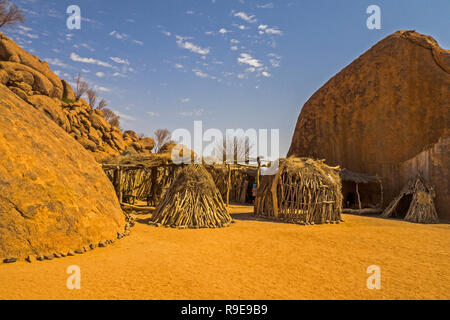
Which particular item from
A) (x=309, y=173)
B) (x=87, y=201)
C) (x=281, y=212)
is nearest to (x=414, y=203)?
(x=309, y=173)

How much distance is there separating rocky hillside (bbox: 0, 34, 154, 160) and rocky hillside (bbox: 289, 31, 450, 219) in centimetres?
1772

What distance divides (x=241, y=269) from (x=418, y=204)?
29.2 ft

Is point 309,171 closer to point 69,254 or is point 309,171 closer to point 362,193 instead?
point 362,193

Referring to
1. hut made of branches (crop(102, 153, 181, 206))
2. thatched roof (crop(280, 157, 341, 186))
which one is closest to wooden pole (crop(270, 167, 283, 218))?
thatched roof (crop(280, 157, 341, 186))

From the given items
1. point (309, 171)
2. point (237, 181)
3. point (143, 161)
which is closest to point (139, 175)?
point (143, 161)

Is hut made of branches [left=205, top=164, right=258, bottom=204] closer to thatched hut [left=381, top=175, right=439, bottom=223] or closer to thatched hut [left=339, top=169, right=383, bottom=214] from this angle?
thatched hut [left=339, top=169, right=383, bottom=214]

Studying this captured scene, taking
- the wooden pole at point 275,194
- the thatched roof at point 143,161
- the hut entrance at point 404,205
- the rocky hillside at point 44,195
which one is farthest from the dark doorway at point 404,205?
the rocky hillside at point 44,195

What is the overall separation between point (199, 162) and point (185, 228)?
2462 millimetres

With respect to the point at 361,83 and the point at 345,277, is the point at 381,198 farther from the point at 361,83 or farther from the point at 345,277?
the point at 345,277

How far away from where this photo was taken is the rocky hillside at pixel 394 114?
1181cm

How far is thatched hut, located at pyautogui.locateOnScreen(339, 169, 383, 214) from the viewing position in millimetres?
12425

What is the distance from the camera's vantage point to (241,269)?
4121mm

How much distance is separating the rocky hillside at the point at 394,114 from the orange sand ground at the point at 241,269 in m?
6.52

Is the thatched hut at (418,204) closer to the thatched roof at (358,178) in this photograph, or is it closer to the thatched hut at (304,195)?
the thatched roof at (358,178)
